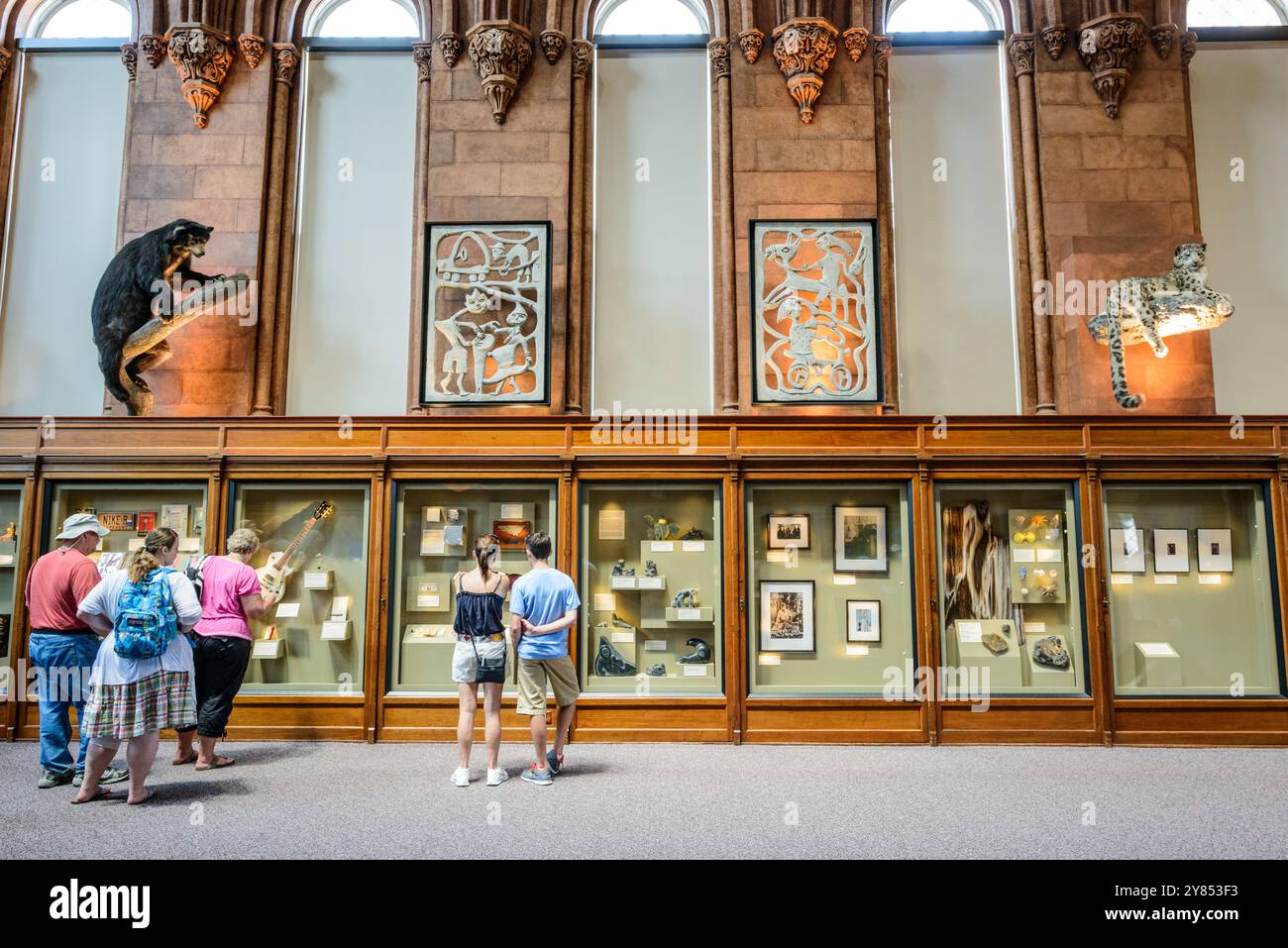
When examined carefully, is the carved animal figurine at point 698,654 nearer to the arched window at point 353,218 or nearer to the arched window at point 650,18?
the arched window at point 353,218

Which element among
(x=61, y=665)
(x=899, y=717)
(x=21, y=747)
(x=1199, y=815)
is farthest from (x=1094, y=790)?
(x=21, y=747)

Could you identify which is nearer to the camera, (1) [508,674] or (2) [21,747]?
(2) [21,747]

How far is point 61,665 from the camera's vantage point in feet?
17.3

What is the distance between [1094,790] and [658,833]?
3052 mm

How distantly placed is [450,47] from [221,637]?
6806mm

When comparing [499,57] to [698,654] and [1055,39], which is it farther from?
[698,654]

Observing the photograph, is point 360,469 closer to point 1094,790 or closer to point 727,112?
point 727,112

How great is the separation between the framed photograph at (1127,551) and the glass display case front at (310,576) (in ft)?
21.7

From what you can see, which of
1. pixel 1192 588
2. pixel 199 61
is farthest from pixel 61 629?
pixel 1192 588

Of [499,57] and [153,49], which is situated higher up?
[153,49]

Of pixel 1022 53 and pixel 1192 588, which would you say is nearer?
Answer: pixel 1192 588

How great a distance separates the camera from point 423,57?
9422 millimetres

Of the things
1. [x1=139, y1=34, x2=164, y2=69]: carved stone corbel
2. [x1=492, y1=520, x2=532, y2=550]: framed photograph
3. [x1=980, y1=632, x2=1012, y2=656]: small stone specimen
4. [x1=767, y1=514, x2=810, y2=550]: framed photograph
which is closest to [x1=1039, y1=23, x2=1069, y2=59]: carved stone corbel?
[x1=767, y1=514, x2=810, y2=550]: framed photograph

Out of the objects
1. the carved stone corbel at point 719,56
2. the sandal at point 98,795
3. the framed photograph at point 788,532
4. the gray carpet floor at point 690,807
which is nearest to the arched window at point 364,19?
the carved stone corbel at point 719,56
